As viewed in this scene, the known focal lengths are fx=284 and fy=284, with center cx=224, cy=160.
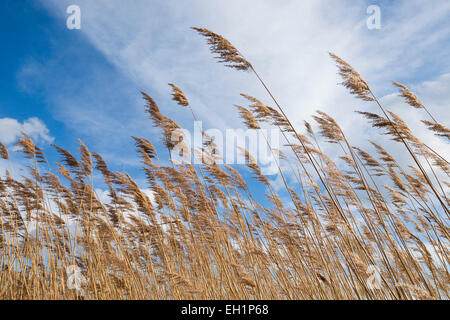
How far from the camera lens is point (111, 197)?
450 cm

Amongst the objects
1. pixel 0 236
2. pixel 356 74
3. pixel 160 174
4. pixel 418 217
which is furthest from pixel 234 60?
pixel 0 236

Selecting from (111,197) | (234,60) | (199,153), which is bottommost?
(111,197)

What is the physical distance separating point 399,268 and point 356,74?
2471mm

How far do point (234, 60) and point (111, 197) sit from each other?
9.43ft

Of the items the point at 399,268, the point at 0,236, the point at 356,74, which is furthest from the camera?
the point at 0,236

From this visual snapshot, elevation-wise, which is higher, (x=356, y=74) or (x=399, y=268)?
(x=356, y=74)

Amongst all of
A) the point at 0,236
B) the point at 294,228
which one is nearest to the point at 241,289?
the point at 294,228

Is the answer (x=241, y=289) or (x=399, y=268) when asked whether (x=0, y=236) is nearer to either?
(x=241, y=289)
